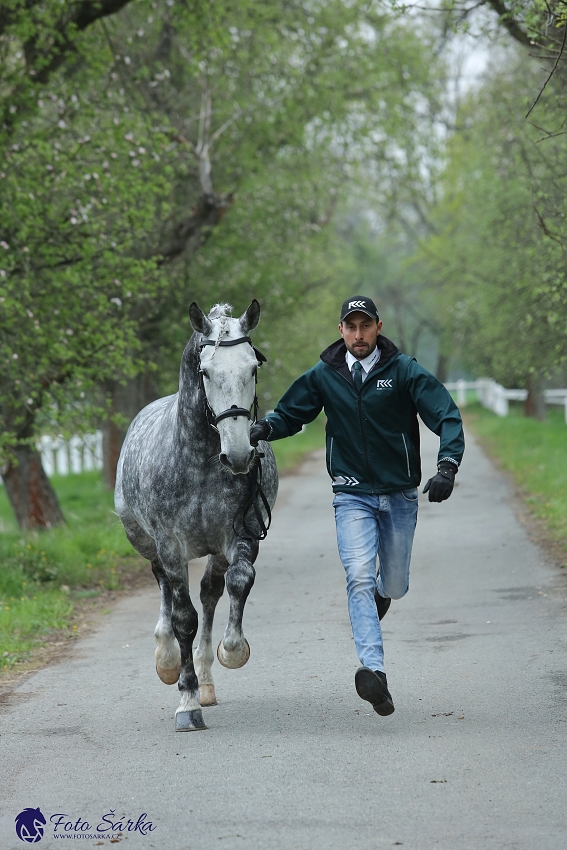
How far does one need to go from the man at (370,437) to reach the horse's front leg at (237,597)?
0.54 metres

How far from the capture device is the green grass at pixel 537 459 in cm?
1538

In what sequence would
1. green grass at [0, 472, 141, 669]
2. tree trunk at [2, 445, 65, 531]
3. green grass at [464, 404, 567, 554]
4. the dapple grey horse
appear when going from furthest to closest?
tree trunk at [2, 445, 65, 531], green grass at [464, 404, 567, 554], green grass at [0, 472, 141, 669], the dapple grey horse

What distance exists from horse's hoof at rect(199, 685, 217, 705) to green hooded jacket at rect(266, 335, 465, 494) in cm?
157

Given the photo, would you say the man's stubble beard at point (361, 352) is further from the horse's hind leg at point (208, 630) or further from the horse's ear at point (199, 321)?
the horse's hind leg at point (208, 630)

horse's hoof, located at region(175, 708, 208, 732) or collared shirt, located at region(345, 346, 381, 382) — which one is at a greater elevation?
collared shirt, located at region(345, 346, 381, 382)

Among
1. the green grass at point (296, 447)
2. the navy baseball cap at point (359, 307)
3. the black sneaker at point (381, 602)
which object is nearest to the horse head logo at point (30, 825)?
the black sneaker at point (381, 602)

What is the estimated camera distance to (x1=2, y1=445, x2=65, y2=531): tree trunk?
1736cm

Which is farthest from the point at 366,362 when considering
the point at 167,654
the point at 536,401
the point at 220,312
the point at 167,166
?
the point at 536,401

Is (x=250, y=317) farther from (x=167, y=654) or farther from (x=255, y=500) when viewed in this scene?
(x=167, y=654)

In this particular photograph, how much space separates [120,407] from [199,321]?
15.2 meters

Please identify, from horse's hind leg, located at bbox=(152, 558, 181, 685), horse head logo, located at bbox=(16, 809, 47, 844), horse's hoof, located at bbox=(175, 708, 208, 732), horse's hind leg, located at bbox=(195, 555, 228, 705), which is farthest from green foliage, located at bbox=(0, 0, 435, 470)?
horse head logo, located at bbox=(16, 809, 47, 844)

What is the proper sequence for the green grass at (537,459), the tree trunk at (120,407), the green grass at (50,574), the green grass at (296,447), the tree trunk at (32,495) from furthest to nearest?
the green grass at (296,447) < the tree trunk at (120,407) < the tree trunk at (32,495) < the green grass at (537,459) < the green grass at (50,574)

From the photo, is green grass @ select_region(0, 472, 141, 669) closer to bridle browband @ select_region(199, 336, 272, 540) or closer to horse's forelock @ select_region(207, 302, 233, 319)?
bridle browband @ select_region(199, 336, 272, 540)

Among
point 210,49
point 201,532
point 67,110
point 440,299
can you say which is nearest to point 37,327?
point 67,110
